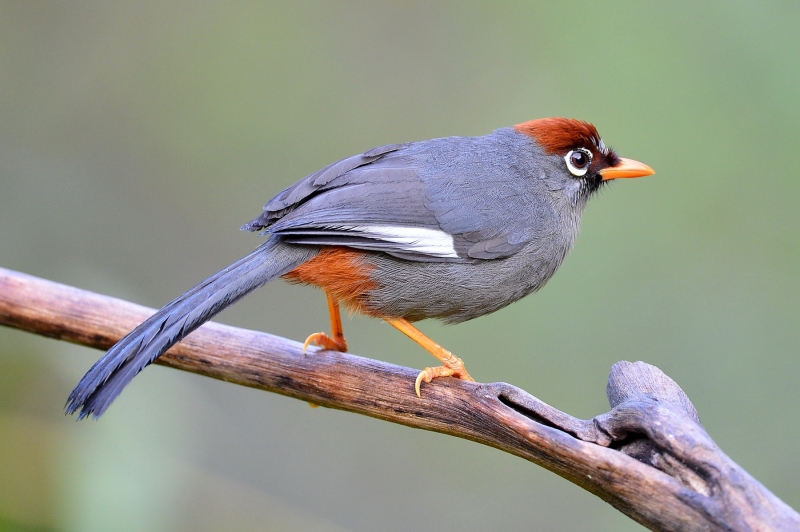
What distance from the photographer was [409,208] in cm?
341

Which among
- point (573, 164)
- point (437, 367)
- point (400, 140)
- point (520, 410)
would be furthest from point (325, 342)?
point (400, 140)

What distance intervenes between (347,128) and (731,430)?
3719 mm

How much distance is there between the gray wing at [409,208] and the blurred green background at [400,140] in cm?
126

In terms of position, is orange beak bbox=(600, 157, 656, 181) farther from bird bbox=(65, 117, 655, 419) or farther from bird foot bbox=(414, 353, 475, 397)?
bird foot bbox=(414, 353, 475, 397)

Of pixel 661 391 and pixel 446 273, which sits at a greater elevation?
pixel 446 273

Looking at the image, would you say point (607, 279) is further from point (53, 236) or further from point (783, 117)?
point (53, 236)

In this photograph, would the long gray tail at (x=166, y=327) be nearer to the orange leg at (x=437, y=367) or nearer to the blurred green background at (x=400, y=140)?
the orange leg at (x=437, y=367)

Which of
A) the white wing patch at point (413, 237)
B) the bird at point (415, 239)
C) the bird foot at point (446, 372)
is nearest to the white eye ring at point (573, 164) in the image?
the bird at point (415, 239)

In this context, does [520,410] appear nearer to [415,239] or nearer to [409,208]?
[415,239]

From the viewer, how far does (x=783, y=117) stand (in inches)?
198

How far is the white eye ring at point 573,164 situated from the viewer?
12.8 feet

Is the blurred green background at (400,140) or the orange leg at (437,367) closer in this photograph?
the orange leg at (437,367)

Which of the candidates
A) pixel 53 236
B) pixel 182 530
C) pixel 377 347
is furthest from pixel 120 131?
pixel 182 530

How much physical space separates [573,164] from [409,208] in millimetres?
1055
